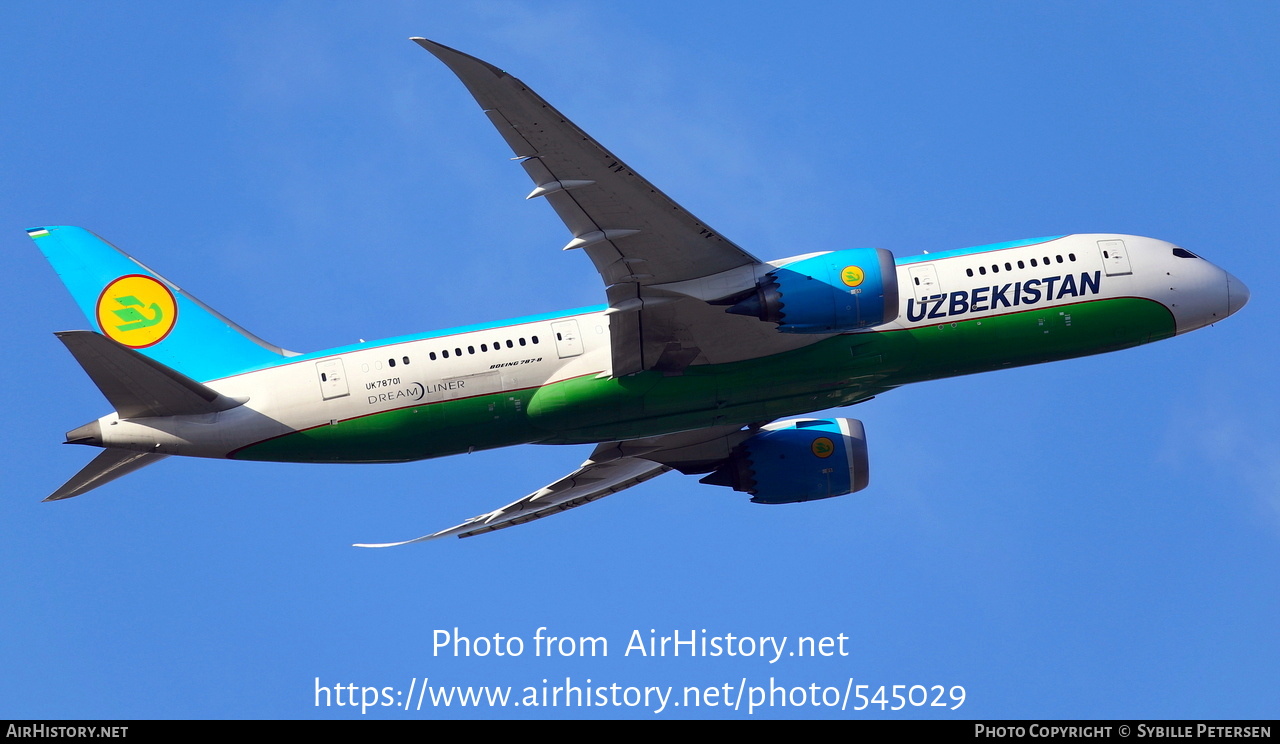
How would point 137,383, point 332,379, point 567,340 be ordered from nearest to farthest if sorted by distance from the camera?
point 137,383
point 332,379
point 567,340

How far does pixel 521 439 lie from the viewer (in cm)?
3662

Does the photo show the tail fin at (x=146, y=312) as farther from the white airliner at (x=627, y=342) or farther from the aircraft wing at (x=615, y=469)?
the aircraft wing at (x=615, y=469)

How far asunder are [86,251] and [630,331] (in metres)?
15.6

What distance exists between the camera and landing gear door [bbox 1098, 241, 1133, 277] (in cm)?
3781

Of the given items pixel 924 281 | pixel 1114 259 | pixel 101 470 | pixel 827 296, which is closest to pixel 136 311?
pixel 101 470

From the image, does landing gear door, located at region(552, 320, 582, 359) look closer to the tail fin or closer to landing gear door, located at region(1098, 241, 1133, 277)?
the tail fin

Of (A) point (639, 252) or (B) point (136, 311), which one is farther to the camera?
(B) point (136, 311)

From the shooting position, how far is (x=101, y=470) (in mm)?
35625

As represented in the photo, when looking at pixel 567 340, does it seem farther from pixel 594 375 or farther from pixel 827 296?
pixel 827 296

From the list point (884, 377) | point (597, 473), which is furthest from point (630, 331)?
point (597, 473)

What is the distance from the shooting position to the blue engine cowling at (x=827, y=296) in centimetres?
3425

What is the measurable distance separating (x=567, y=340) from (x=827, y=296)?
694cm

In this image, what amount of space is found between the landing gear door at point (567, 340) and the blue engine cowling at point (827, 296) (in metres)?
4.31
